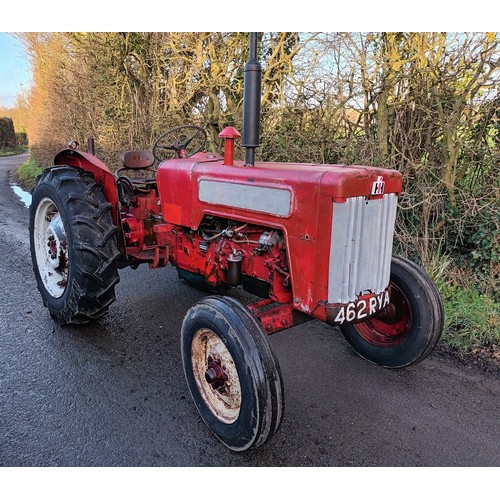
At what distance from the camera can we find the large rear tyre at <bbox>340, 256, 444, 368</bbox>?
8.62 feet

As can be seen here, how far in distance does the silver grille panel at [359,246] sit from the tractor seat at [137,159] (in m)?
2.36

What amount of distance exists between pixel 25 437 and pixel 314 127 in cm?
422

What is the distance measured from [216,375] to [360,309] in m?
0.83

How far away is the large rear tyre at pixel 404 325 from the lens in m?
2.63

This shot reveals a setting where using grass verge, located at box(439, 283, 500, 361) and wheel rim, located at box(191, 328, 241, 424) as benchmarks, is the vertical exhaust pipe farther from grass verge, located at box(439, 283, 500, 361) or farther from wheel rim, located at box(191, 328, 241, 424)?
grass verge, located at box(439, 283, 500, 361)

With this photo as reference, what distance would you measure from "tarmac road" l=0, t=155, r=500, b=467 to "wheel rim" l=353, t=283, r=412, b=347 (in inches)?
7.9

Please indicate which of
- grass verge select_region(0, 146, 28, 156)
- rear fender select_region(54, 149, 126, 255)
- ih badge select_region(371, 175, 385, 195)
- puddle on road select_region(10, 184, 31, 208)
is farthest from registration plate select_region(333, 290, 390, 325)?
grass verge select_region(0, 146, 28, 156)

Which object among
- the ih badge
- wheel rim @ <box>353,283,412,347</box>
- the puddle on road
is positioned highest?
the ih badge

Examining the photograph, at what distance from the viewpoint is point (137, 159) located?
391cm

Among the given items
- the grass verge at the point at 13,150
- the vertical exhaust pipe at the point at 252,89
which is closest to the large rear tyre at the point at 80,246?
the vertical exhaust pipe at the point at 252,89

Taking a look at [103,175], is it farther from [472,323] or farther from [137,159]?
[472,323]

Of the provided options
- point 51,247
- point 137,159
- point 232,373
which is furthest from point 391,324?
point 51,247

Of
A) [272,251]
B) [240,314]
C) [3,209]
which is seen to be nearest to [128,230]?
[272,251]

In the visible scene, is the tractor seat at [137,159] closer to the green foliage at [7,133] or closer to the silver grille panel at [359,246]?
the silver grille panel at [359,246]
